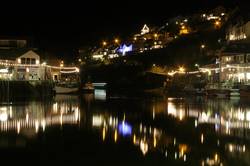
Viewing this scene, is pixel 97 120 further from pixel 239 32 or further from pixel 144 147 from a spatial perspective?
pixel 239 32

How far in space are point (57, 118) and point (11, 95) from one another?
24865 millimetres

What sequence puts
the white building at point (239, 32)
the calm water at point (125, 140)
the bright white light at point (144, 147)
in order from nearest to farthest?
the calm water at point (125, 140), the bright white light at point (144, 147), the white building at point (239, 32)

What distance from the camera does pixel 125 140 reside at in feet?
66.3

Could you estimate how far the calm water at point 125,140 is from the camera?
1598cm

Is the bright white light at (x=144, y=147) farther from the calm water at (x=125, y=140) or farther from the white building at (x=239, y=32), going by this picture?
the white building at (x=239, y=32)

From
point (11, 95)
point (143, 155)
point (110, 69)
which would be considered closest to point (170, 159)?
point (143, 155)

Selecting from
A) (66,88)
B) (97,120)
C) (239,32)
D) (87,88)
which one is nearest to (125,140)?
(97,120)

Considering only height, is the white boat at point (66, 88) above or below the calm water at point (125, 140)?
above

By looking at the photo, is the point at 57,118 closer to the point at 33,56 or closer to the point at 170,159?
the point at 170,159

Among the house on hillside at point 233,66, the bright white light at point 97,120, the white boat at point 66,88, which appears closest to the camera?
the bright white light at point 97,120

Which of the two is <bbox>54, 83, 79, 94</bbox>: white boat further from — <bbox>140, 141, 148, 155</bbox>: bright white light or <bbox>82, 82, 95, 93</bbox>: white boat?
<bbox>140, 141, 148, 155</bbox>: bright white light

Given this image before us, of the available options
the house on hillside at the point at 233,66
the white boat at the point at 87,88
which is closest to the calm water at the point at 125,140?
the house on hillside at the point at 233,66

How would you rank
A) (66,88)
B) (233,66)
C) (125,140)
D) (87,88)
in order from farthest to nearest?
(87,88), (66,88), (233,66), (125,140)

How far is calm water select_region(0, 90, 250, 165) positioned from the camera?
16.0 meters
